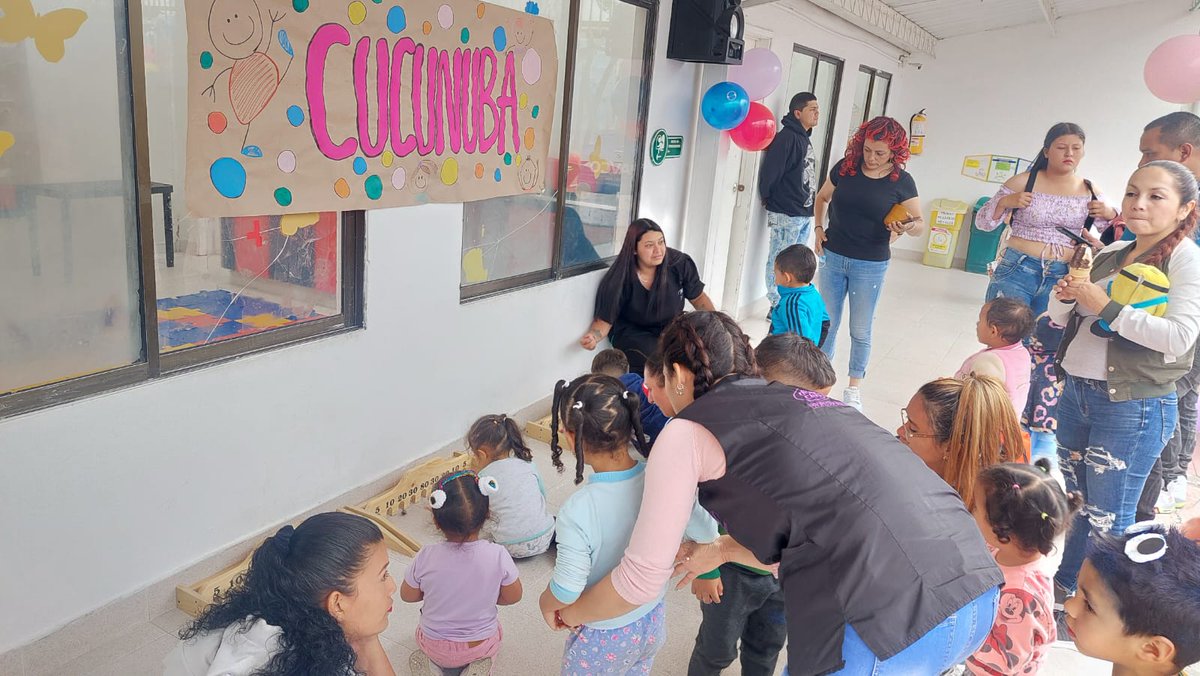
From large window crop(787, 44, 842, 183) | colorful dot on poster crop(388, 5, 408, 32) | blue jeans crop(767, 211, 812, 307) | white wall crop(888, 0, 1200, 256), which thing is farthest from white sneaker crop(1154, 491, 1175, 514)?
white wall crop(888, 0, 1200, 256)

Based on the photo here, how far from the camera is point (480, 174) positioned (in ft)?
10.7

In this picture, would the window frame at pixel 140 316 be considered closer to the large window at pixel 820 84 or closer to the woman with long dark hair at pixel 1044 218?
the woman with long dark hair at pixel 1044 218

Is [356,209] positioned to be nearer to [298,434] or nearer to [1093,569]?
[298,434]

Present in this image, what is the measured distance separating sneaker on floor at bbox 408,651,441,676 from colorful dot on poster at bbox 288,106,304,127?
1592 mm

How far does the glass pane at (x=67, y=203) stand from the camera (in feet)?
6.30

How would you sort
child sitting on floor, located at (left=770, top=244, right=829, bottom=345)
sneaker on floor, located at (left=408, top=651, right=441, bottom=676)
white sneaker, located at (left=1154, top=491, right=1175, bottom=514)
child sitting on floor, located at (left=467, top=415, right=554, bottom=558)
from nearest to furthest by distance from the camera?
1. sneaker on floor, located at (left=408, top=651, right=441, bottom=676)
2. child sitting on floor, located at (left=467, top=415, right=554, bottom=558)
3. child sitting on floor, located at (left=770, top=244, right=829, bottom=345)
4. white sneaker, located at (left=1154, top=491, right=1175, bottom=514)

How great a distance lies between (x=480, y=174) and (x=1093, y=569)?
2536 mm

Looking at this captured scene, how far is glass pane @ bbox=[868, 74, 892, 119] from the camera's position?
8828 millimetres

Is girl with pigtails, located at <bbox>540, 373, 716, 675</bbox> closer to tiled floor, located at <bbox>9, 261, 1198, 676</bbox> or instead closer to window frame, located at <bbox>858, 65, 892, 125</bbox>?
tiled floor, located at <bbox>9, 261, 1198, 676</bbox>

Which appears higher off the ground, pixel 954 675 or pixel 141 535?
pixel 954 675

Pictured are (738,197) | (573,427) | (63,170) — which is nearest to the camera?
(573,427)

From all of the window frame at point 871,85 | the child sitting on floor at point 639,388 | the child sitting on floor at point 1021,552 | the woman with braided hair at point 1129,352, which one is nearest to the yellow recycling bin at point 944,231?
the window frame at point 871,85

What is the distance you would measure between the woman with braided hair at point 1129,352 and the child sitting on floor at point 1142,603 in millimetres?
908

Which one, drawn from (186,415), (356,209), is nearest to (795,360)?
(356,209)
